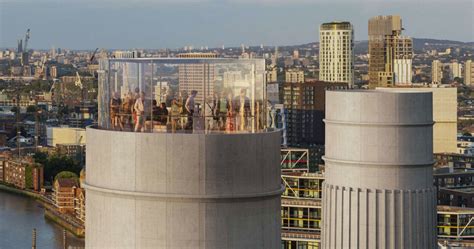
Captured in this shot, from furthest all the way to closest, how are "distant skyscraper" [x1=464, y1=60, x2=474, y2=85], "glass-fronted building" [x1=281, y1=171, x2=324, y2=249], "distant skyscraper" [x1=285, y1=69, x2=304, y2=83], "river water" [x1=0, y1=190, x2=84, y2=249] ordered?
"distant skyscraper" [x1=464, y1=60, x2=474, y2=85] → "distant skyscraper" [x1=285, y1=69, x2=304, y2=83] → "river water" [x1=0, y1=190, x2=84, y2=249] → "glass-fronted building" [x1=281, y1=171, x2=324, y2=249]

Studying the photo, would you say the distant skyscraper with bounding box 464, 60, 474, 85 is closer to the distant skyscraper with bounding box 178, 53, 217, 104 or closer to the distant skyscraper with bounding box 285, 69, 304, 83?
the distant skyscraper with bounding box 285, 69, 304, 83

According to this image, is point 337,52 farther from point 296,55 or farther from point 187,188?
point 187,188

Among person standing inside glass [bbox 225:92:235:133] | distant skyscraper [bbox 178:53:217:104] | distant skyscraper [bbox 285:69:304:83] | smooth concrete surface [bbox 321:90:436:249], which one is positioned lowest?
smooth concrete surface [bbox 321:90:436:249]

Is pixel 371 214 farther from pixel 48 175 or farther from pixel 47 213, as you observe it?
pixel 48 175

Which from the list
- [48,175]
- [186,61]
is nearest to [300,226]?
[186,61]

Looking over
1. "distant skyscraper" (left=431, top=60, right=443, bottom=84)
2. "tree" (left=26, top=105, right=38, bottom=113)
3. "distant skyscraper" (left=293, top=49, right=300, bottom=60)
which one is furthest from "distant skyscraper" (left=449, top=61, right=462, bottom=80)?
"tree" (left=26, top=105, right=38, bottom=113)

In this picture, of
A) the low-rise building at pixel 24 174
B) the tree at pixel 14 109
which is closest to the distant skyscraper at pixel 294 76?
the tree at pixel 14 109
